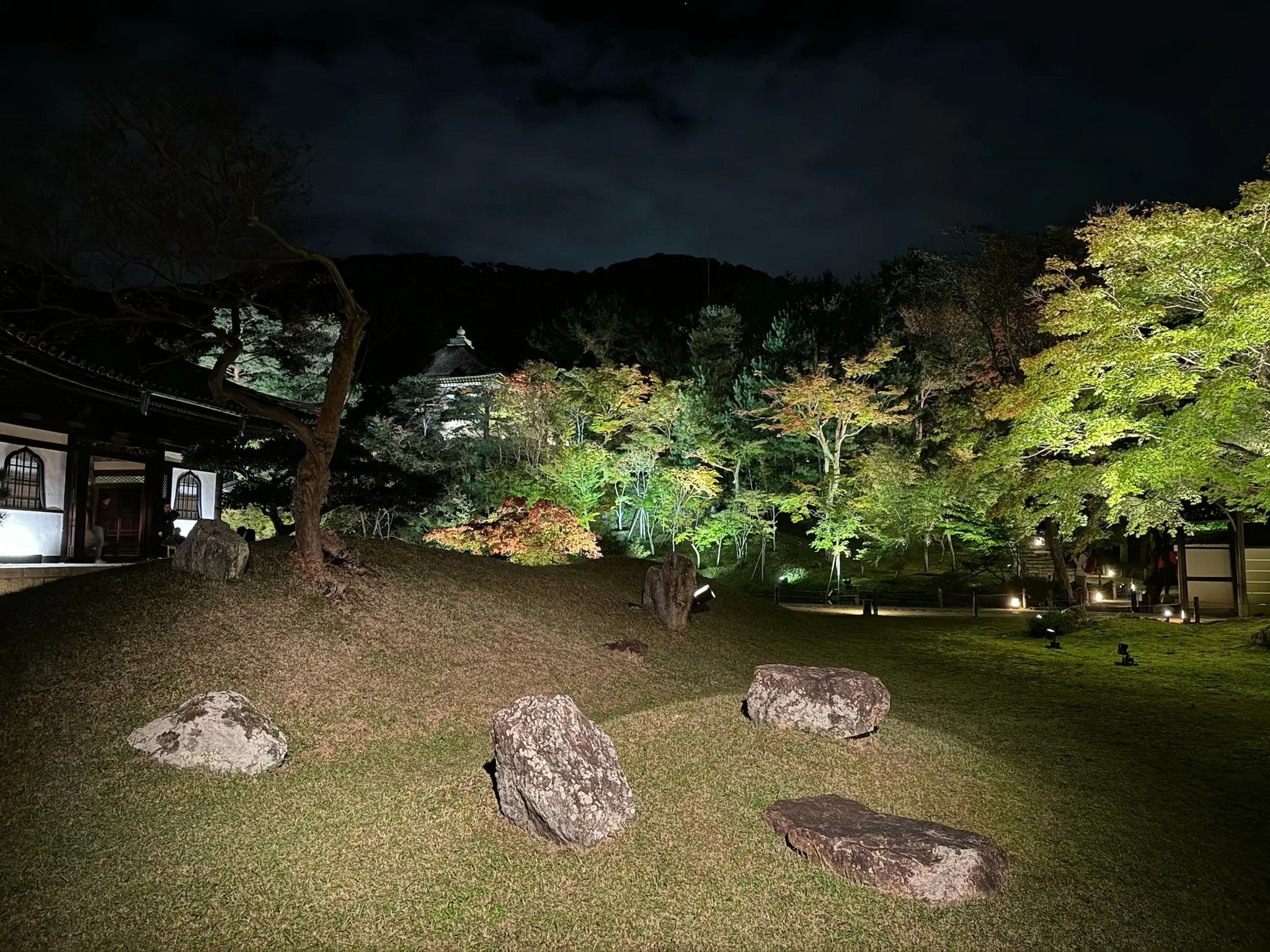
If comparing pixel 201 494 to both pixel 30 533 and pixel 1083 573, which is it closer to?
pixel 30 533

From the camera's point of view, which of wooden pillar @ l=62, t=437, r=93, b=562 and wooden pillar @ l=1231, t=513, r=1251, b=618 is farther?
wooden pillar @ l=1231, t=513, r=1251, b=618

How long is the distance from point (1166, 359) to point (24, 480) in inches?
766

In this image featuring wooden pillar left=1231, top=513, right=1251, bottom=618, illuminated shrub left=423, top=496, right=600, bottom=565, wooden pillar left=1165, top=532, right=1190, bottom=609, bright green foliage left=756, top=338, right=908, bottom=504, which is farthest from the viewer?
bright green foliage left=756, top=338, right=908, bottom=504

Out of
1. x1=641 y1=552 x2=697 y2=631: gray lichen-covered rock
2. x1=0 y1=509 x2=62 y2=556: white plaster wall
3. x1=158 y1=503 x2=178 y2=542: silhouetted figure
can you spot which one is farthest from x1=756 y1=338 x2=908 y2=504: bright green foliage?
A: x1=0 y1=509 x2=62 y2=556: white plaster wall

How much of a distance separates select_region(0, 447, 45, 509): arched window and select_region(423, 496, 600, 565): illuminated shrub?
7.54 meters

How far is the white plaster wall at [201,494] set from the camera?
1819cm

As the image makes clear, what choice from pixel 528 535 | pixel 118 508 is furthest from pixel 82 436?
pixel 528 535

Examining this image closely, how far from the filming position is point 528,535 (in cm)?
1465

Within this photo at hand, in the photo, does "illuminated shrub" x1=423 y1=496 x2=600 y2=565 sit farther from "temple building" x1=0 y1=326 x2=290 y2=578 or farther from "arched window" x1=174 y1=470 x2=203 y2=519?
"arched window" x1=174 y1=470 x2=203 y2=519

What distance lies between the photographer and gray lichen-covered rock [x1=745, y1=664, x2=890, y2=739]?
262 inches

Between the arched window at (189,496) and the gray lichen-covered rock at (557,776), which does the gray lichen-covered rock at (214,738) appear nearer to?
the gray lichen-covered rock at (557,776)

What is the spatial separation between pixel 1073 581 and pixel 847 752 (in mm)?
20696

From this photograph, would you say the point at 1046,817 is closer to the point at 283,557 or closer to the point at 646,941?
the point at 646,941

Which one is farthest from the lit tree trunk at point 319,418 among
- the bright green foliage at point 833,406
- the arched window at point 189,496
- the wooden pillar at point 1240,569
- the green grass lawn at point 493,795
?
the wooden pillar at point 1240,569
